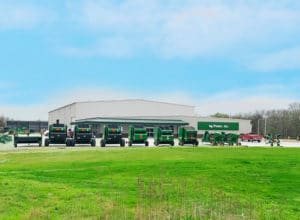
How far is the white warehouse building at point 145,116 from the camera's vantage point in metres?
97.1

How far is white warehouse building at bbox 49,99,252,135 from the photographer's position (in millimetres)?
97131

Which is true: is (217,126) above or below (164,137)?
above

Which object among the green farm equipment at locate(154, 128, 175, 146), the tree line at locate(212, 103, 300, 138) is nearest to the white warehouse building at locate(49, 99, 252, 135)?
the tree line at locate(212, 103, 300, 138)

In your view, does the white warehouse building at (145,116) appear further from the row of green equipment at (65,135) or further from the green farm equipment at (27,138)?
the green farm equipment at (27,138)

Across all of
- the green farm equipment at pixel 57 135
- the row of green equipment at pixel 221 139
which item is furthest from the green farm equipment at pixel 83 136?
the row of green equipment at pixel 221 139

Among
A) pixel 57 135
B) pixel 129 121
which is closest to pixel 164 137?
pixel 57 135

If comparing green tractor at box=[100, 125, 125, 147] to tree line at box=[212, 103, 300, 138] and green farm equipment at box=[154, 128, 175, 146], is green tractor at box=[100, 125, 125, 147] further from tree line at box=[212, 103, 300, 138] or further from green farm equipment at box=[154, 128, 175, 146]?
tree line at box=[212, 103, 300, 138]

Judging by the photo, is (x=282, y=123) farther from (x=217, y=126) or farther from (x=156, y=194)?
(x=156, y=194)

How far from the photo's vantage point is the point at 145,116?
3974 inches

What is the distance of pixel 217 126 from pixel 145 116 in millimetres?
15828

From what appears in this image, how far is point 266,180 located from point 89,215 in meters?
8.36

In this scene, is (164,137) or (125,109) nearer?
(164,137)

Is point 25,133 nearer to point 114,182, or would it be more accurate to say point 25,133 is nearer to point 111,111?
point 114,182

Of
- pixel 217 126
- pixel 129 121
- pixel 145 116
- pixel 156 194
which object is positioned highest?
pixel 145 116
